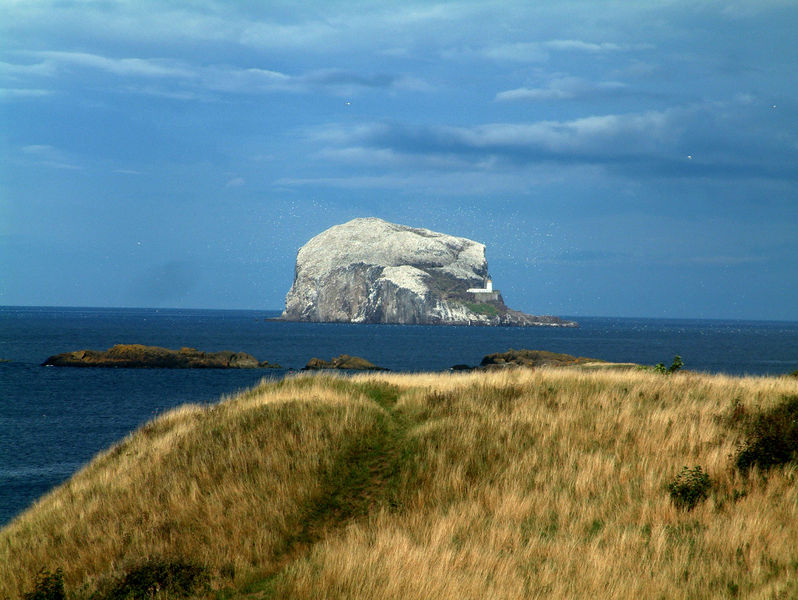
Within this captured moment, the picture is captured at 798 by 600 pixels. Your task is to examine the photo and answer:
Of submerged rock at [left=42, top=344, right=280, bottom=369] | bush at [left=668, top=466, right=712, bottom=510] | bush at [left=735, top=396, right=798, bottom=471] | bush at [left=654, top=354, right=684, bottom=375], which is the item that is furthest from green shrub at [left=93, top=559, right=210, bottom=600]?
submerged rock at [left=42, top=344, right=280, bottom=369]

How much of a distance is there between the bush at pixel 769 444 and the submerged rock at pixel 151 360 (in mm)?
72993

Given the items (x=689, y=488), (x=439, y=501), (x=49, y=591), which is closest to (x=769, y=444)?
(x=689, y=488)

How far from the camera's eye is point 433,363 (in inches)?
3780

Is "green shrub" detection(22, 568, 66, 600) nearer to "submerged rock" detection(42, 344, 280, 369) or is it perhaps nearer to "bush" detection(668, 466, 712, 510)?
"bush" detection(668, 466, 712, 510)

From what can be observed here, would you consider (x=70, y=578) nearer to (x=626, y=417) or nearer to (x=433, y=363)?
(x=626, y=417)

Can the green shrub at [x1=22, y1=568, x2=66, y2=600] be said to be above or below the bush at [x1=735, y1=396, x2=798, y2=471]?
below

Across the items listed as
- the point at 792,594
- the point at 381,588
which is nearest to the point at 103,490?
the point at 381,588

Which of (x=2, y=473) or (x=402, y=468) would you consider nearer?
(x=402, y=468)

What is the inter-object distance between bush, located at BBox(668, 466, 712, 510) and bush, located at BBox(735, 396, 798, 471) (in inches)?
53.6

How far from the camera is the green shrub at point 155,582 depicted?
1028 cm

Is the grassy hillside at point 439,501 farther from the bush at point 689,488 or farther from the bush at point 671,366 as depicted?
the bush at point 671,366

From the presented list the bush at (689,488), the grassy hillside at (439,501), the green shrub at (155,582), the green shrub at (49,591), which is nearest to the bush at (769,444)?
the grassy hillside at (439,501)

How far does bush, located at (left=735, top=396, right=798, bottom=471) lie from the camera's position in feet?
46.5

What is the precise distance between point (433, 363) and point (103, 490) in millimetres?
80002
